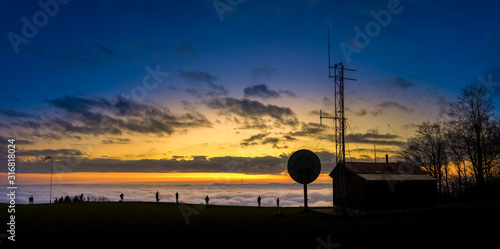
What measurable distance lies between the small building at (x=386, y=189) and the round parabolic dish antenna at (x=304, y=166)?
4301mm

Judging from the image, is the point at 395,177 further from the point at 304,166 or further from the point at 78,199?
the point at 78,199

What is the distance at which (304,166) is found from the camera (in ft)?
129

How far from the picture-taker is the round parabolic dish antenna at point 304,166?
39.2 m

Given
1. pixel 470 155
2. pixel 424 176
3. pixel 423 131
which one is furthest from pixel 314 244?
pixel 423 131

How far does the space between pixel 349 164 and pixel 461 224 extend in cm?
1546

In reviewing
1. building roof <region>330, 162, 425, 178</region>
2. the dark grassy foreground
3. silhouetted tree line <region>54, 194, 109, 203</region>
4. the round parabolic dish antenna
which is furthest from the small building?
silhouetted tree line <region>54, 194, 109, 203</region>

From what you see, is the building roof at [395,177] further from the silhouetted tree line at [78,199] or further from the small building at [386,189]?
the silhouetted tree line at [78,199]

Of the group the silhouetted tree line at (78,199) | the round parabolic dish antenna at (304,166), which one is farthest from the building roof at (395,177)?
the silhouetted tree line at (78,199)

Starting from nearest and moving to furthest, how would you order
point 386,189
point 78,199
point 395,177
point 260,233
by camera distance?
point 260,233
point 386,189
point 395,177
point 78,199

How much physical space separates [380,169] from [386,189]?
3.50 metres

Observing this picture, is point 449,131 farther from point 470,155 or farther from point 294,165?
point 294,165

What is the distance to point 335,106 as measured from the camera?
32.5 metres

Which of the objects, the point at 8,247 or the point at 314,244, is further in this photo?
the point at 314,244

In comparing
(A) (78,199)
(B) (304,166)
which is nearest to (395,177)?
(B) (304,166)
